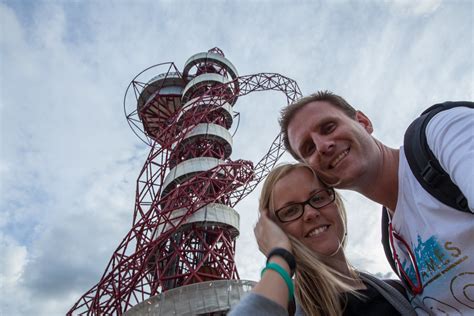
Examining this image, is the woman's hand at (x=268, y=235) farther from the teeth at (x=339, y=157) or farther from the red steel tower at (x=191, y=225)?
the red steel tower at (x=191, y=225)

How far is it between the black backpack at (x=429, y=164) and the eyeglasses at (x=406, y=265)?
56 centimetres

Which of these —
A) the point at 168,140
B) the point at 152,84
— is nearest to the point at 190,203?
the point at 168,140

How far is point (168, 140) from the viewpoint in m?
23.7

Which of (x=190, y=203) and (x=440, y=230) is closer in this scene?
(x=440, y=230)

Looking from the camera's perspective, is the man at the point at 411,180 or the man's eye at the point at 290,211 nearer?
the man at the point at 411,180

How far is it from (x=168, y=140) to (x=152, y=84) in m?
9.02

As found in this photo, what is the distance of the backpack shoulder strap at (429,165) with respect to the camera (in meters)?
1.59

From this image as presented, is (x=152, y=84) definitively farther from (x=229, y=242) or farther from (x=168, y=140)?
(x=229, y=242)

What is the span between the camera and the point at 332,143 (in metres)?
2.24

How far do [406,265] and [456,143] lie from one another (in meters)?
1.05

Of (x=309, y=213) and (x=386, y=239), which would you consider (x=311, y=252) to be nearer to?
(x=309, y=213)

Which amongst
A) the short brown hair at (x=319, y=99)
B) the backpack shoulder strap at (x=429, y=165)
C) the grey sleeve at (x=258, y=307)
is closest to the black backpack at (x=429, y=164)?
the backpack shoulder strap at (x=429, y=165)

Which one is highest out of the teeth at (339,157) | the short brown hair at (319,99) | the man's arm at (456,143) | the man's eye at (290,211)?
the short brown hair at (319,99)

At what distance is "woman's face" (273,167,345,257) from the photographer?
7.09ft
